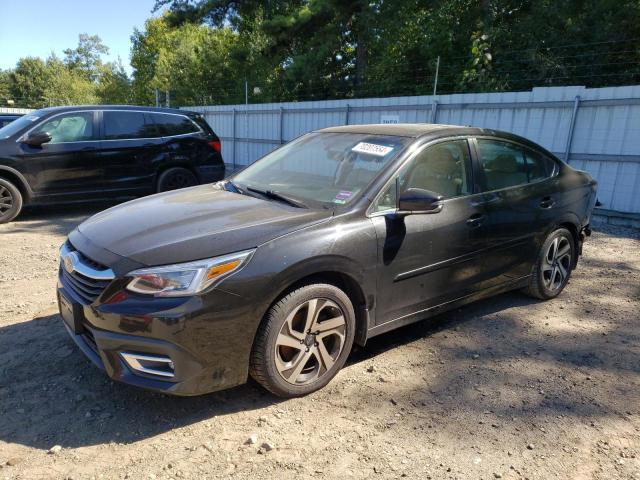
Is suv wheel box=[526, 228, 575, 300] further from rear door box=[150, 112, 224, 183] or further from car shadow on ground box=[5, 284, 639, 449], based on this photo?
rear door box=[150, 112, 224, 183]

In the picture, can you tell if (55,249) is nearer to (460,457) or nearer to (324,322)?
(324,322)

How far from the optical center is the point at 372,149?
3586mm

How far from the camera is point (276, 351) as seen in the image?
2.79 meters

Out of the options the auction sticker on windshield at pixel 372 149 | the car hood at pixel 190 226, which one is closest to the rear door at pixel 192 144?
the car hood at pixel 190 226

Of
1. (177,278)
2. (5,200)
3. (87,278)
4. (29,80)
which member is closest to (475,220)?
(177,278)

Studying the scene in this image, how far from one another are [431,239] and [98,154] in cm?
628

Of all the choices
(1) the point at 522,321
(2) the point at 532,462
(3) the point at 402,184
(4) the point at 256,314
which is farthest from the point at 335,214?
(1) the point at 522,321

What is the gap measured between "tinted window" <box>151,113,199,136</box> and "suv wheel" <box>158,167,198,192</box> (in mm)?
652

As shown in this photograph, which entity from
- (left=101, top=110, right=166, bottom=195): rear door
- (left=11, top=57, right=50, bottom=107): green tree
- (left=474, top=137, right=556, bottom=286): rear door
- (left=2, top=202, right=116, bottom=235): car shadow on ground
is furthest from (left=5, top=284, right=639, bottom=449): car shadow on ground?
(left=11, top=57, right=50, bottom=107): green tree

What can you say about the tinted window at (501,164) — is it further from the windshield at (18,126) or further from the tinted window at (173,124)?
the windshield at (18,126)

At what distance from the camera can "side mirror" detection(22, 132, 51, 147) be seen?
7316 mm

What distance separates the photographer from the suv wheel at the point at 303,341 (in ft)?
9.00

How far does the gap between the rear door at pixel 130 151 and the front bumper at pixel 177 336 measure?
5.86 m

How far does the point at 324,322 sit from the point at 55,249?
4541mm
